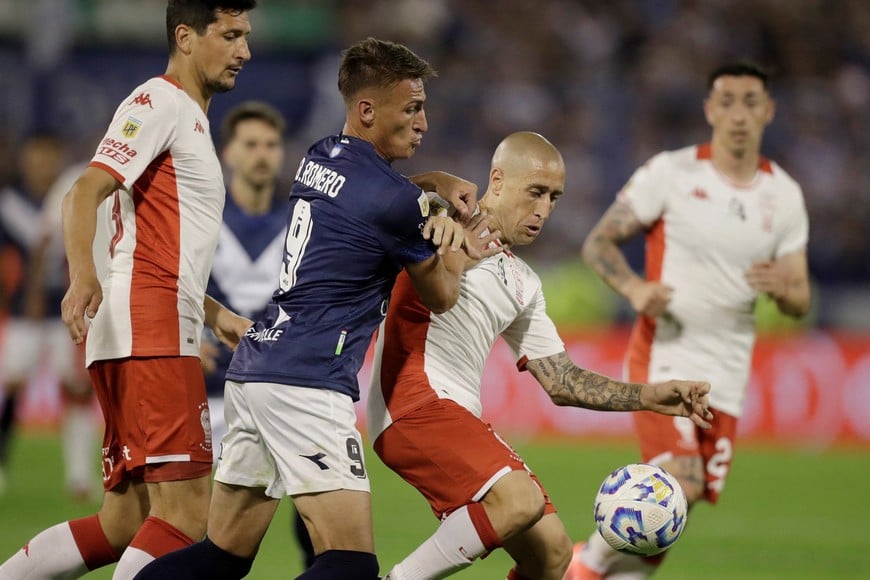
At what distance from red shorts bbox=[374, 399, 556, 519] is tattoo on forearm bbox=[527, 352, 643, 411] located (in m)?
0.42

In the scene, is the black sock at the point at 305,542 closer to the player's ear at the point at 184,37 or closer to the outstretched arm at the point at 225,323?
the outstretched arm at the point at 225,323

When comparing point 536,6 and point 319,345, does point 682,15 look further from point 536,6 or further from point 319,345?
point 319,345

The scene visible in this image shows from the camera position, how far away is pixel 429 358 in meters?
5.29

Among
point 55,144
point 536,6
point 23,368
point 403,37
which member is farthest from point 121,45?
point 23,368

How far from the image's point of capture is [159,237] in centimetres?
504

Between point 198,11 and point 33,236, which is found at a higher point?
point 198,11

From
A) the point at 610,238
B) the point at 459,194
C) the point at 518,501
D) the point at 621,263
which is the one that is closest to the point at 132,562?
the point at 518,501

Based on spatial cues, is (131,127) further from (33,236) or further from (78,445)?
(33,236)

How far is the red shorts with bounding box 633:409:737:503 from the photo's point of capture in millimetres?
6844

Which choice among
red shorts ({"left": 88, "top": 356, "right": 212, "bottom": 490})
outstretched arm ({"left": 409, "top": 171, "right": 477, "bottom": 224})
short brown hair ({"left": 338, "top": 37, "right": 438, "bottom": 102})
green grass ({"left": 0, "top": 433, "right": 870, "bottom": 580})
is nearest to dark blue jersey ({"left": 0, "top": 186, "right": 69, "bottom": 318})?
green grass ({"left": 0, "top": 433, "right": 870, "bottom": 580})

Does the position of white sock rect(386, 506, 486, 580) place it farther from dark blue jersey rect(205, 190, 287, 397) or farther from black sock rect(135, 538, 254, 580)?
dark blue jersey rect(205, 190, 287, 397)

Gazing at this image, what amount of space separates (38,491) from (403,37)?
1039cm

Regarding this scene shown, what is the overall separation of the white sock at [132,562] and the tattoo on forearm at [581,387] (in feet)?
5.77

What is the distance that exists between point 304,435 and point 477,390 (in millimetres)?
1015
